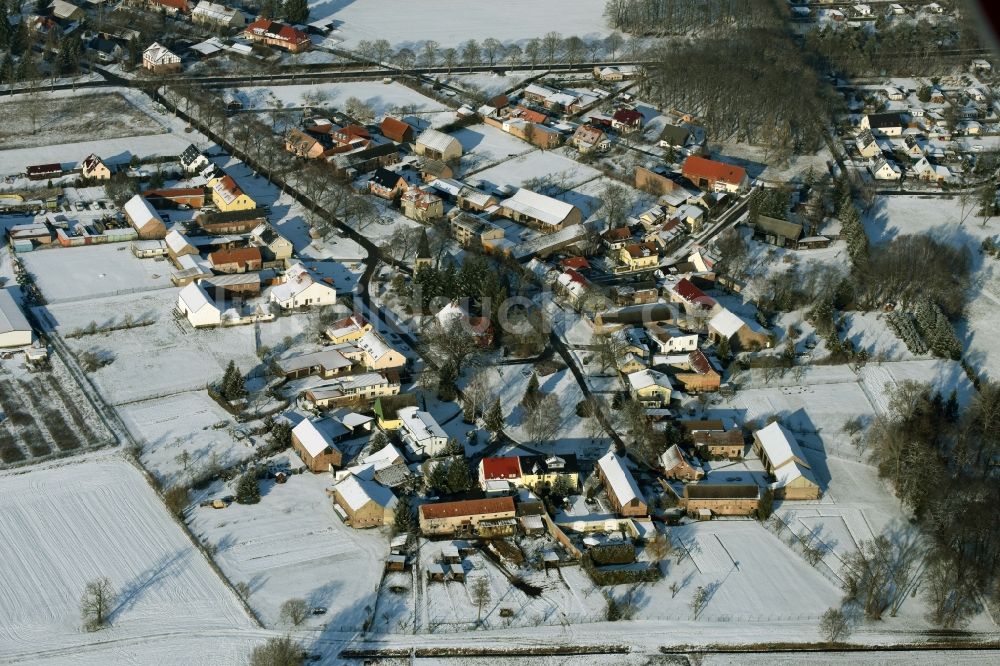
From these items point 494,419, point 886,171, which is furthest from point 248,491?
point 886,171

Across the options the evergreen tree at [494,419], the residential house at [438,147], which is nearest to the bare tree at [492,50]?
the residential house at [438,147]

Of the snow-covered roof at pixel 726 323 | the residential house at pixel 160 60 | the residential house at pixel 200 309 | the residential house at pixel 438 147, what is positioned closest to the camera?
the snow-covered roof at pixel 726 323

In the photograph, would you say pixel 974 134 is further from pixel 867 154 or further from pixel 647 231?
pixel 647 231

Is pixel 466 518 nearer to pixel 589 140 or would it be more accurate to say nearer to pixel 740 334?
pixel 740 334

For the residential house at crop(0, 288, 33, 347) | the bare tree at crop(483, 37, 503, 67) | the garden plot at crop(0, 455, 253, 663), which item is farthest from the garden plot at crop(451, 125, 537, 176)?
the garden plot at crop(0, 455, 253, 663)

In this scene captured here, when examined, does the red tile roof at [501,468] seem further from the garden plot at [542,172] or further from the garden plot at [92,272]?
the garden plot at [542,172]

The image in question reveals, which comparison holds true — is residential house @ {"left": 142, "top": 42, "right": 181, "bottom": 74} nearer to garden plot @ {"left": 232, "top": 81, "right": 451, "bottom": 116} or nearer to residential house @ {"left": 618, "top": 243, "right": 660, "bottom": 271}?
garden plot @ {"left": 232, "top": 81, "right": 451, "bottom": 116}
